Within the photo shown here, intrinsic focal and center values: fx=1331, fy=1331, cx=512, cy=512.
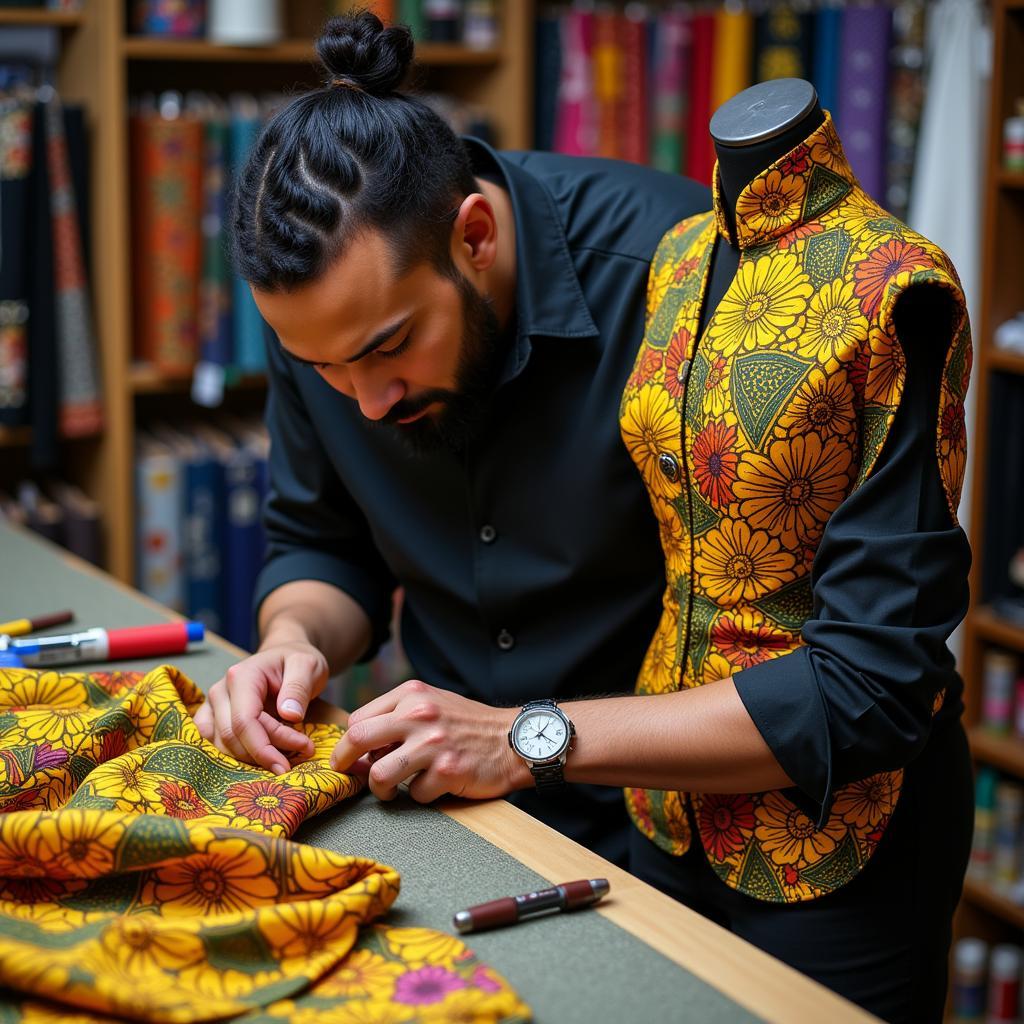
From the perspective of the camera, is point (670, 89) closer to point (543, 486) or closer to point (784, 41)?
point (784, 41)

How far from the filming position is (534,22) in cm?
258

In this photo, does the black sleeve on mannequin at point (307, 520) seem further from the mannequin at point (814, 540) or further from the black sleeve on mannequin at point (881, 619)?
the black sleeve on mannequin at point (881, 619)

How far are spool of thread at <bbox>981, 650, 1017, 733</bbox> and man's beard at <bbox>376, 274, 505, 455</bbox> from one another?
1.27m

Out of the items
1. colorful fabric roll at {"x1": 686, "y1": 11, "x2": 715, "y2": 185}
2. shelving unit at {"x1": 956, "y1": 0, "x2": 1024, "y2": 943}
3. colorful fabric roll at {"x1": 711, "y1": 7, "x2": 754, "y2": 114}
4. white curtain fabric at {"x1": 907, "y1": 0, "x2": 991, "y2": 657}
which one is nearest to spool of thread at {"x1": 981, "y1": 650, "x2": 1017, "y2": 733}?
shelving unit at {"x1": 956, "y1": 0, "x2": 1024, "y2": 943}

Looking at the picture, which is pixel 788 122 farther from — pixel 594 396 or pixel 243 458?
pixel 243 458

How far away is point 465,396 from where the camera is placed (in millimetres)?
1281

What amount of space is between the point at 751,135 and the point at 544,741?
0.50 meters

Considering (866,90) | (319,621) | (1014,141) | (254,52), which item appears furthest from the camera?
(254,52)

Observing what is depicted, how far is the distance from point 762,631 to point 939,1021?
16.2 inches

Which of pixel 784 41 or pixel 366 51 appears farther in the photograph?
pixel 784 41

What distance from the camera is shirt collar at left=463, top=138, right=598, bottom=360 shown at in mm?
1310

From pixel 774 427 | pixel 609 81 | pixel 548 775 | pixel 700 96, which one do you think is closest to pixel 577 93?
pixel 609 81

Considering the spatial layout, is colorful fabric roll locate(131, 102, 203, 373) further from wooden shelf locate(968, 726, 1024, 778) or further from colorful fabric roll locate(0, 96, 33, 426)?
wooden shelf locate(968, 726, 1024, 778)

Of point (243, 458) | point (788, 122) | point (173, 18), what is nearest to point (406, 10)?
point (173, 18)
